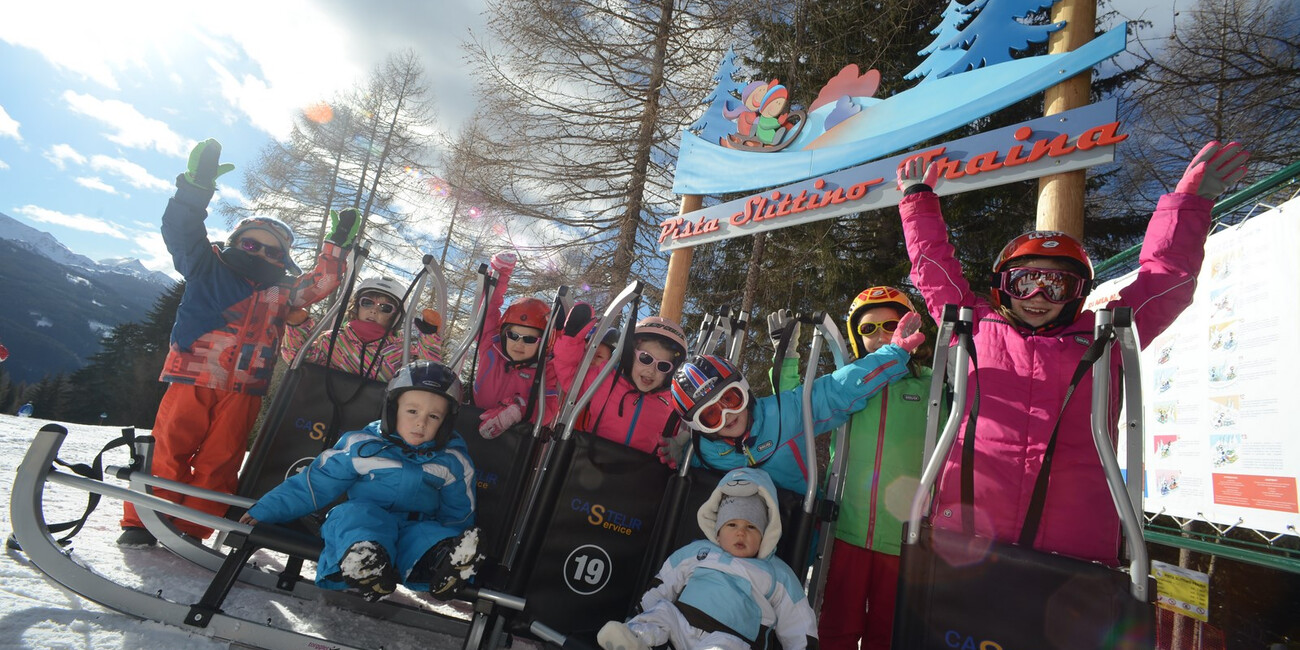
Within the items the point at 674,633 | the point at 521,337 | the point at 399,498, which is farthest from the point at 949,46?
the point at 399,498

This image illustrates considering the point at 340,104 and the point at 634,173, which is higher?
the point at 340,104

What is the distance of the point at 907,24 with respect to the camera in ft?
30.7

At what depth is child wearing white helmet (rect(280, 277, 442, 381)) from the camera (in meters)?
4.04

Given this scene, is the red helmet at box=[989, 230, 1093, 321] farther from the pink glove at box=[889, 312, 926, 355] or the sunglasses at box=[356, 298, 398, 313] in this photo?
the sunglasses at box=[356, 298, 398, 313]

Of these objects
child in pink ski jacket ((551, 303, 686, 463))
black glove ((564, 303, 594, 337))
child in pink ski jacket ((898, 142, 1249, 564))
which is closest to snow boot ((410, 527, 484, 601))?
child in pink ski jacket ((551, 303, 686, 463))

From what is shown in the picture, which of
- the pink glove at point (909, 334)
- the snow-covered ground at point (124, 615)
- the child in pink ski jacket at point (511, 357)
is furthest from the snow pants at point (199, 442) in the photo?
the pink glove at point (909, 334)

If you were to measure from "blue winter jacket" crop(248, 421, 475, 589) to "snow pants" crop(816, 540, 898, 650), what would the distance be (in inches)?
76.2

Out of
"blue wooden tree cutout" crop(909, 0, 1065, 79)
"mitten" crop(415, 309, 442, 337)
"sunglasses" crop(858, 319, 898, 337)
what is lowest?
"mitten" crop(415, 309, 442, 337)

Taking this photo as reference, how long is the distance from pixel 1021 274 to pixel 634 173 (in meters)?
8.59

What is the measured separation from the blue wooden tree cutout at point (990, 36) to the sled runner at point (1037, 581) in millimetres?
3884

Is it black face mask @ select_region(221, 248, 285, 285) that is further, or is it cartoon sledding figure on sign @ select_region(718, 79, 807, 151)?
cartoon sledding figure on sign @ select_region(718, 79, 807, 151)

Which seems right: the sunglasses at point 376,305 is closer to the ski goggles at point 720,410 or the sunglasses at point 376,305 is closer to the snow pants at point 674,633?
the ski goggles at point 720,410

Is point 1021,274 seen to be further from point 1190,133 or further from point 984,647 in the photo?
point 1190,133

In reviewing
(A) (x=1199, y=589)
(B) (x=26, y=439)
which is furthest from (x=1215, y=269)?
(B) (x=26, y=439)
